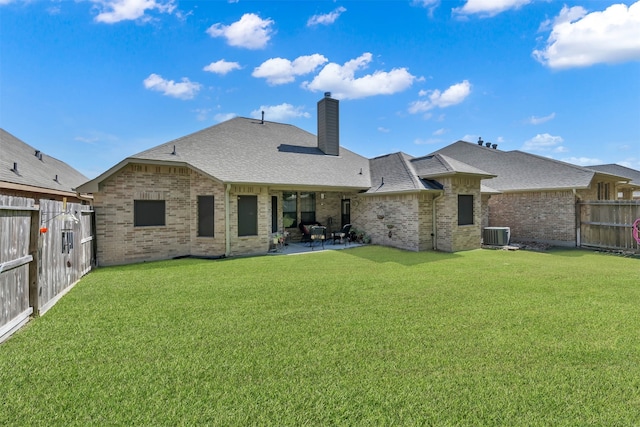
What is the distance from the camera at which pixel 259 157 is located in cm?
1401

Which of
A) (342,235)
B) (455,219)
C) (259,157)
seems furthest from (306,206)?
(455,219)

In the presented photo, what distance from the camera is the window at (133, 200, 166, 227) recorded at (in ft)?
34.9

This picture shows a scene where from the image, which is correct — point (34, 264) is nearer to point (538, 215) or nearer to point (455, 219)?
point (455, 219)

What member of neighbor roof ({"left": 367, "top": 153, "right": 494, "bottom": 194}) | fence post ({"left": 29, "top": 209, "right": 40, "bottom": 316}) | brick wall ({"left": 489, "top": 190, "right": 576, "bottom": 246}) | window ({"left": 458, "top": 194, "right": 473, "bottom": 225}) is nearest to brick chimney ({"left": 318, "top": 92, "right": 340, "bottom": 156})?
neighbor roof ({"left": 367, "top": 153, "right": 494, "bottom": 194})

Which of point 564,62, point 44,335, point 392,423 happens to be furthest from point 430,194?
point 44,335

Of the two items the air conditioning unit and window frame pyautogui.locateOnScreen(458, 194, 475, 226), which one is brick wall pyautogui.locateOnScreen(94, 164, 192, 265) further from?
the air conditioning unit

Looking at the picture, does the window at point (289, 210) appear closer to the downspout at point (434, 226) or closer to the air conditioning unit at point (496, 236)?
the downspout at point (434, 226)

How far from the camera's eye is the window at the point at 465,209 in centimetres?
1290

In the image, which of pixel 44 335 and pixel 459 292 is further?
pixel 459 292

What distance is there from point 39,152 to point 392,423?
2240 centimetres

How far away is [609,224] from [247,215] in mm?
15239

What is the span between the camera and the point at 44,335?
14.0 feet

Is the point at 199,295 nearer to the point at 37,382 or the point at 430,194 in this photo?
the point at 37,382

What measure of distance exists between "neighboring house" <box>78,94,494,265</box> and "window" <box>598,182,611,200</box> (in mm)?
9133
